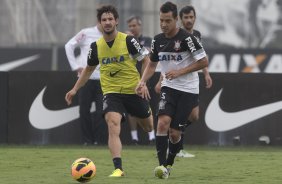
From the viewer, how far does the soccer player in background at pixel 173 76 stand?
1173cm

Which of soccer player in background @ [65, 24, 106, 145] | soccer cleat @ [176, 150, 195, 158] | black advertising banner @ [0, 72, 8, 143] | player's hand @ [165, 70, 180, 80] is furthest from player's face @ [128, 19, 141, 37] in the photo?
player's hand @ [165, 70, 180, 80]

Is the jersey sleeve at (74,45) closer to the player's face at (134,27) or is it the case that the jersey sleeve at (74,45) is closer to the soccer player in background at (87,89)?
the soccer player in background at (87,89)

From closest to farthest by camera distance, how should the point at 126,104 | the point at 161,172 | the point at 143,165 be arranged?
1. the point at 161,172
2. the point at 126,104
3. the point at 143,165

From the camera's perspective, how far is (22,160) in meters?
14.2

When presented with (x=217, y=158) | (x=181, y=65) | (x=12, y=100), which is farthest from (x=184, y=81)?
(x=12, y=100)

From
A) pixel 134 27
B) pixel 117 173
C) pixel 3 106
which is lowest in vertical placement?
pixel 3 106

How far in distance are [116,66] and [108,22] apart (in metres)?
0.59

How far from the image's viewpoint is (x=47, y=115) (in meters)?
17.7

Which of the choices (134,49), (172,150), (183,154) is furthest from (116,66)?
(183,154)

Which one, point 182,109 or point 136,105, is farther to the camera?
point 136,105

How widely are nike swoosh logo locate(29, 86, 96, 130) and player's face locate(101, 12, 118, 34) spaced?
18.8 feet

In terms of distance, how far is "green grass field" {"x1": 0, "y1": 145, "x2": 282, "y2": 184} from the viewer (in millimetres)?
11578

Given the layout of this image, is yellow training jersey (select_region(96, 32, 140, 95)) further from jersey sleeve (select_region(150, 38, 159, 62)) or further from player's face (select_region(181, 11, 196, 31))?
player's face (select_region(181, 11, 196, 31))

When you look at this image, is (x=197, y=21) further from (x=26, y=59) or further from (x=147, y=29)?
(x=26, y=59)
